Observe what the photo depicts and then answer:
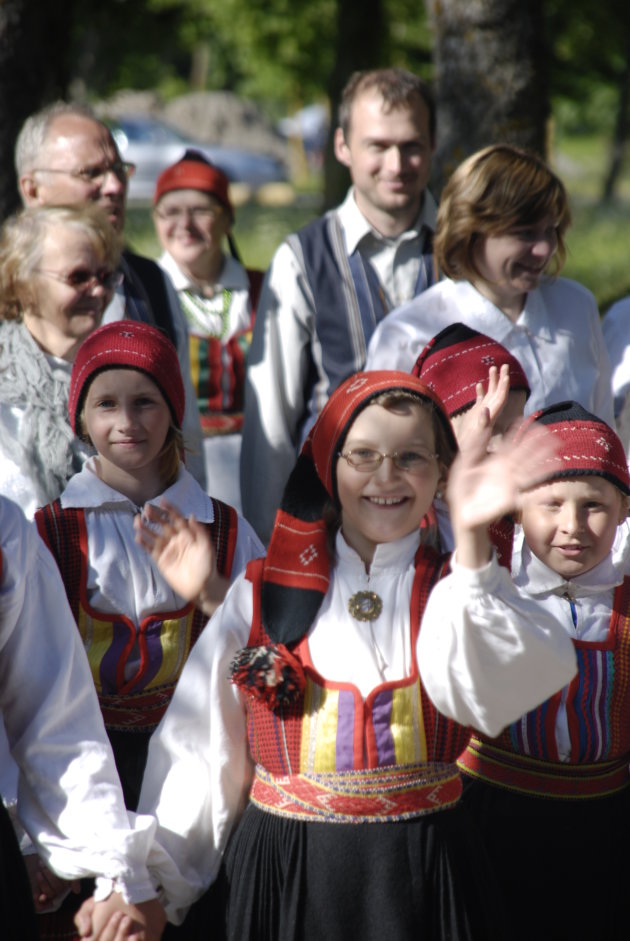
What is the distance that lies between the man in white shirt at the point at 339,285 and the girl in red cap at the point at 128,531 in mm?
1203

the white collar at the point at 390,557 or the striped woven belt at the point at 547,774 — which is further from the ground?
the white collar at the point at 390,557

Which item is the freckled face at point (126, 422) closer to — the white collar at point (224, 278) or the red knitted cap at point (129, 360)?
the red knitted cap at point (129, 360)

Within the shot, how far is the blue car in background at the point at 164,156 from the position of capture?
1389 inches

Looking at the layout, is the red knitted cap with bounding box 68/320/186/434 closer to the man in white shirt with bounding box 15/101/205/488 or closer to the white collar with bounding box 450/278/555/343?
the man in white shirt with bounding box 15/101/205/488

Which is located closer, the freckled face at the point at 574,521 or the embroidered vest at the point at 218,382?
the freckled face at the point at 574,521

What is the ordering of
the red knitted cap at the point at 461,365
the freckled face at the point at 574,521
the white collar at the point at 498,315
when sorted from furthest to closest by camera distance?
the white collar at the point at 498,315 < the red knitted cap at the point at 461,365 < the freckled face at the point at 574,521

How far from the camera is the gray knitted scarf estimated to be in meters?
3.63

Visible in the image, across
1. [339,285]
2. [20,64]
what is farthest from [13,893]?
[20,64]

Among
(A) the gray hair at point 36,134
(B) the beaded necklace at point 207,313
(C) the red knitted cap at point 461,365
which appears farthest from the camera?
(B) the beaded necklace at point 207,313

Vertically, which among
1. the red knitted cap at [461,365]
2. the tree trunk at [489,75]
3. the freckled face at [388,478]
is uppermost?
the tree trunk at [489,75]

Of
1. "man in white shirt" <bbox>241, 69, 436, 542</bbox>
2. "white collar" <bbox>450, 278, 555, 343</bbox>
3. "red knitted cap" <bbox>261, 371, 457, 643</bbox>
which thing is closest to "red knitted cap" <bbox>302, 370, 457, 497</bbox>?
"red knitted cap" <bbox>261, 371, 457, 643</bbox>

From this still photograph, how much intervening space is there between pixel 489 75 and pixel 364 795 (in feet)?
15.0

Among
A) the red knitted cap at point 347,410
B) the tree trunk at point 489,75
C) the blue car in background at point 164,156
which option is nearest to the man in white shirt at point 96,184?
the red knitted cap at point 347,410

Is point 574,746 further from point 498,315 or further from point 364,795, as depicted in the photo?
point 498,315
